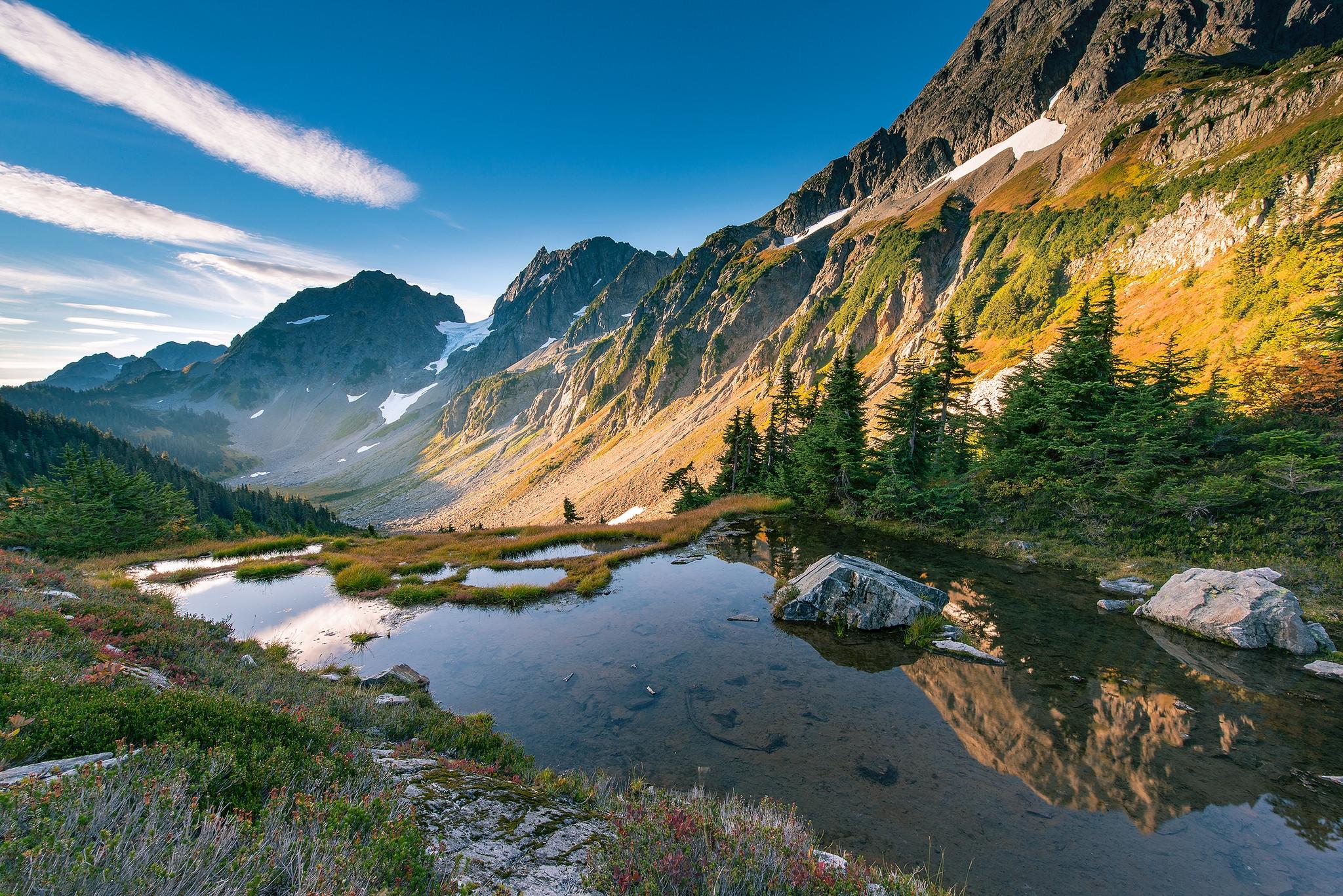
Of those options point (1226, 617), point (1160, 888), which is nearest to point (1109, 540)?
point (1226, 617)

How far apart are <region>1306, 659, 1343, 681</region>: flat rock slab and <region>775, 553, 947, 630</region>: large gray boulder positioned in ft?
25.4

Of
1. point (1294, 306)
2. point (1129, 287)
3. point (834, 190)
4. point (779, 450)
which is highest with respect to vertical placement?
point (834, 190)

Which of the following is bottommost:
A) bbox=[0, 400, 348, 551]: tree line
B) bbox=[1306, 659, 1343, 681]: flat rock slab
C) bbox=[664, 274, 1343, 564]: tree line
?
bbox=[0, 400, 348, 551]: tree line

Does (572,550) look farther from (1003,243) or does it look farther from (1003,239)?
(1003,239)

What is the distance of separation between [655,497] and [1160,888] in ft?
229

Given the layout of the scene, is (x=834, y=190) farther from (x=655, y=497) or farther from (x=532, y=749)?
(x=532, y=749)

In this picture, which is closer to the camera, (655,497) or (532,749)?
(532,749)

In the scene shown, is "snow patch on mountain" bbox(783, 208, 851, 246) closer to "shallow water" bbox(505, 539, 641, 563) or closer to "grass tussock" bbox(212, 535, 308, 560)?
"shallow water" bbox(505, 539, 641, 563)

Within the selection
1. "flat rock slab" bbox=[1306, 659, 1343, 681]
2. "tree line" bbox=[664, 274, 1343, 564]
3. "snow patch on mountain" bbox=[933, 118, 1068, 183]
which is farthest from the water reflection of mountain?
"snow patch on mountain" bbox=[933, 118, 1068, 183]

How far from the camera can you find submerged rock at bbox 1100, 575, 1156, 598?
52.4 ft

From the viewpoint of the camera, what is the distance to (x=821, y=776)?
27.2 feet

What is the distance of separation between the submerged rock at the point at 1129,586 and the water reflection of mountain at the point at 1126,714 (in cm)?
222

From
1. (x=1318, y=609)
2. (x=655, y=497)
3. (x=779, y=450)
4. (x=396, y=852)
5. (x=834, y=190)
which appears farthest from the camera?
(x=834, y=190)

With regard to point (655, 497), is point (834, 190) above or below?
above
